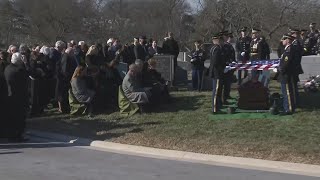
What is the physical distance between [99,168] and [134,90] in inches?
195

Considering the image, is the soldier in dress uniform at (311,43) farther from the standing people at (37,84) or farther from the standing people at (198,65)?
the standing people at (37,84)

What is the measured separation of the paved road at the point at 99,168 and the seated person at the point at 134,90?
3.07 metres

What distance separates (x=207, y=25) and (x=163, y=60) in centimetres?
2543

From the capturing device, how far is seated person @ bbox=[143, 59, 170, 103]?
47.4 feet

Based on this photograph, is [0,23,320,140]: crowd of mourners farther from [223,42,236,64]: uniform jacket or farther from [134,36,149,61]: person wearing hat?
[134,36,149,61]: person wearing hat

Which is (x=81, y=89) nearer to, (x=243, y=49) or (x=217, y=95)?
(x=217, y=95)

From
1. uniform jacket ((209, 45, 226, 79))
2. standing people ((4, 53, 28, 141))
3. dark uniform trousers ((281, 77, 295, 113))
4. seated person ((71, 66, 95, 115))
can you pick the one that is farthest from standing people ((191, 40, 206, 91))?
standing people ((4, 53, 28, 141))

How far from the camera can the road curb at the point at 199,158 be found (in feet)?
29.4

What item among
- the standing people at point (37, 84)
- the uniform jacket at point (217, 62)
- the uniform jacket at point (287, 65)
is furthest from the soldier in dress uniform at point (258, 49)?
the standing people at point (37, 84)

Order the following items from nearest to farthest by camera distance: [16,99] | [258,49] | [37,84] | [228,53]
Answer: [16,99] → [228,53] → [37,84] → [258,49]

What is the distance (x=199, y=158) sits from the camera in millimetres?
10086

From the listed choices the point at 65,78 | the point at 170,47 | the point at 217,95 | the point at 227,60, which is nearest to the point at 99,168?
the point at 217,95

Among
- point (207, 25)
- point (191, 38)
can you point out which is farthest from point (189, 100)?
point (191, 38)

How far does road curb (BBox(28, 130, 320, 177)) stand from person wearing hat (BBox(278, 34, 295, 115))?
11.2 feet
